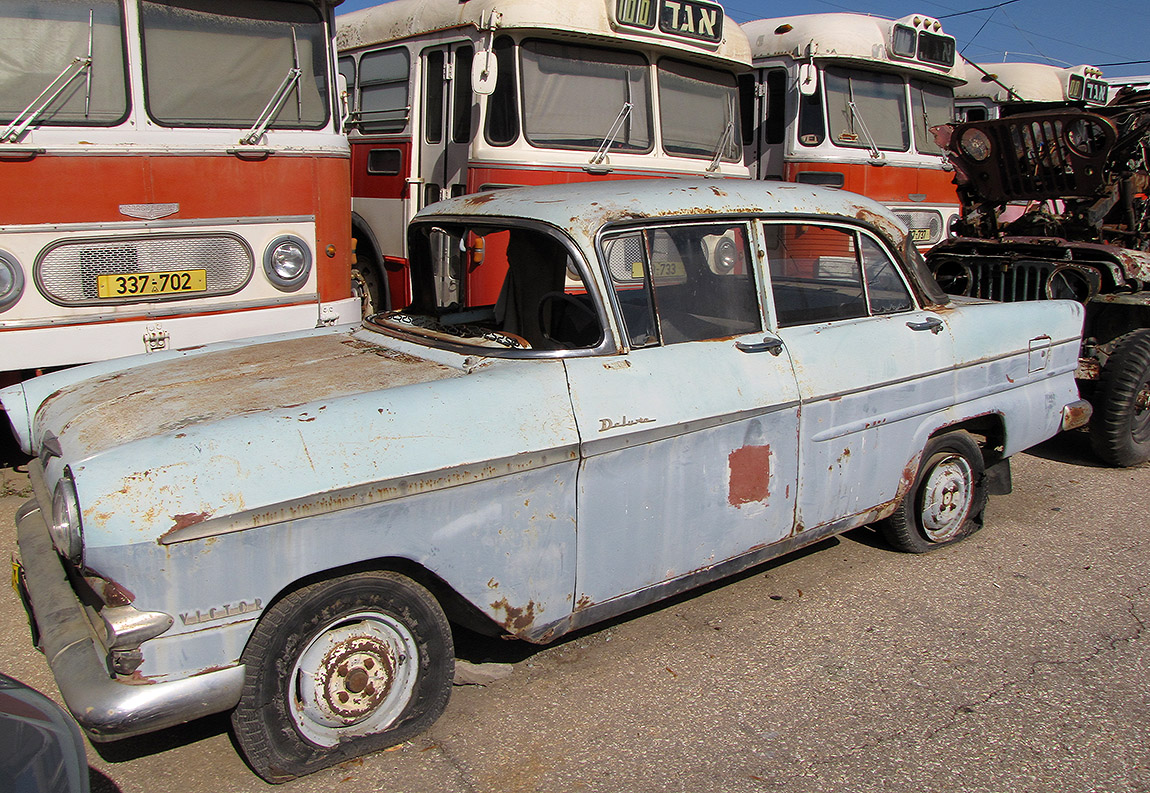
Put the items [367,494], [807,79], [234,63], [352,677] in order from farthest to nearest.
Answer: [807,79] < [234,63] < [352,677] < [367,494]

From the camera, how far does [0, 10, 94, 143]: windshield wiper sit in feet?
14.8

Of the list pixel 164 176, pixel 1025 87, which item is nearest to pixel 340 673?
pixel 164 176

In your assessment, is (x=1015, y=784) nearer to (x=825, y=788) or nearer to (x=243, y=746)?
(x=825, y=788)

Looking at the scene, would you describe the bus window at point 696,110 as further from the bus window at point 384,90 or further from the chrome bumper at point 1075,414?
the chrome bumper at point 1075,414

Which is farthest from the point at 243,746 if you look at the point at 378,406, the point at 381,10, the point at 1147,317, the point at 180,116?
the point at 381,10

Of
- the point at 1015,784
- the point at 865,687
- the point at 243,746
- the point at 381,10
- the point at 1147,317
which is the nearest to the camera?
the point at 243,746

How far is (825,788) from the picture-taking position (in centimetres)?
284

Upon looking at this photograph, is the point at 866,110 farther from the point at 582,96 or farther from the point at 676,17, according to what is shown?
the point at 582,96

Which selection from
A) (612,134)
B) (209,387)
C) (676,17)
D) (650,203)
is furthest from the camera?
(676,17)

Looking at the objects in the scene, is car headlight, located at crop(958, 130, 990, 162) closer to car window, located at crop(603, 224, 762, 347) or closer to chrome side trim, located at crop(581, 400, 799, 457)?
car window, located at crop(603, 224, 762, 347)

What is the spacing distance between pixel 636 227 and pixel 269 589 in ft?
5.92

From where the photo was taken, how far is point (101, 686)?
2434 mm

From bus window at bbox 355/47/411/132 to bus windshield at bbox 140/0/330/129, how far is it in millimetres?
1837

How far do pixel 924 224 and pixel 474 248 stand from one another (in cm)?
632
